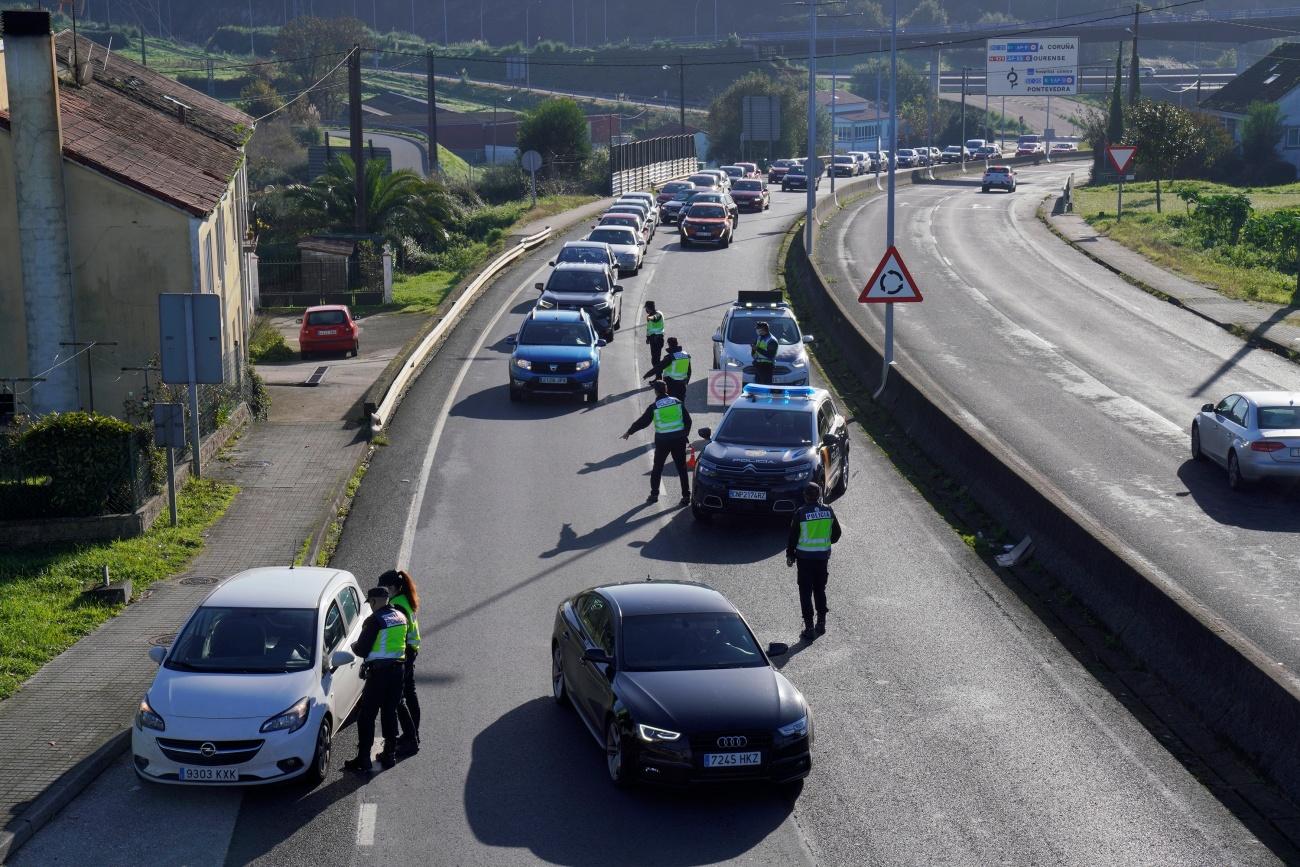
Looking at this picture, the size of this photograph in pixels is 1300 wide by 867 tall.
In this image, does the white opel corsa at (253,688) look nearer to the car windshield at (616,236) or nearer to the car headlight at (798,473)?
the car headlight at (798,473)

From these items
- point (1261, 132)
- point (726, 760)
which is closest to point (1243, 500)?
point (726, 760)

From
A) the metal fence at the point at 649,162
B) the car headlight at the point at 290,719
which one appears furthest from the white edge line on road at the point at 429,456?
the metal fence at the point at 649,162

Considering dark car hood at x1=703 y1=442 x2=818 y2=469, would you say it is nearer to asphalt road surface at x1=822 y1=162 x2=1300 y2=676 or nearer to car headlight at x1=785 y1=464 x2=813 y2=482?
car headlight at x1=785 y1=464 x2=813 y2=482

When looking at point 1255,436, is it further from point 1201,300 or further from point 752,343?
point 1201,300

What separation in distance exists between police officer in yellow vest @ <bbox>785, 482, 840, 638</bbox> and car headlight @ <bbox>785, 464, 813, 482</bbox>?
381cm

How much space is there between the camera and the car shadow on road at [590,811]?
33.0 feet

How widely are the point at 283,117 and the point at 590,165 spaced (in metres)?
51.2

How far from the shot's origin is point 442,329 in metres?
34.3

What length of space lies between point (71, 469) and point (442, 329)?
16606 millimetres

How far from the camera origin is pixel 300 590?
40.9ft

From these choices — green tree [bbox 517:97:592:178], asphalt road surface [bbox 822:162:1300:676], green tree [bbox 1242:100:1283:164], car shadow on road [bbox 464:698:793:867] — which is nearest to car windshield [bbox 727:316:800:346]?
asphalt road surface [bbox 822:162:1300:676]

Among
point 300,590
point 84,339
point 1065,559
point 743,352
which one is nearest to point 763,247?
point 743,352

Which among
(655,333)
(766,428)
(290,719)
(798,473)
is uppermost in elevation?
(655,333)

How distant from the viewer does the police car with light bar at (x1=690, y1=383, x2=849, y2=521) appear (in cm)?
1877
